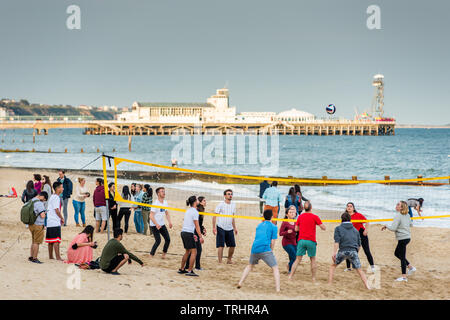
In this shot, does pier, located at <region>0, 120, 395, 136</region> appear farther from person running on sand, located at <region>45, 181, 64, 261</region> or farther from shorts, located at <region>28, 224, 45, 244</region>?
shorts, located at <region>28, 224, 45, 244</region>

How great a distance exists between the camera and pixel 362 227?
30.1 feet

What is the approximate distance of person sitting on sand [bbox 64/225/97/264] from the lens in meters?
8.63

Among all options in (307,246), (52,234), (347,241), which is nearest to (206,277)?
(307,246)

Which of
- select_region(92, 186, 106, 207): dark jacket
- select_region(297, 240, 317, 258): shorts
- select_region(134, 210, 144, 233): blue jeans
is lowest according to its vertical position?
select_region(134, 210, 144, 233): blue jeans

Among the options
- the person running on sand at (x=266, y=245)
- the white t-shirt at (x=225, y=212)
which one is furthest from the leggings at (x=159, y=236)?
the person running on sand at (x=266, y=245)

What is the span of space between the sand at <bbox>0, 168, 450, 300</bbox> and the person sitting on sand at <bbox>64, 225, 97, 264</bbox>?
0.68 ft

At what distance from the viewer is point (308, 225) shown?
8438 mm

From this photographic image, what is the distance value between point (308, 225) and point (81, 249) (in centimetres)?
424

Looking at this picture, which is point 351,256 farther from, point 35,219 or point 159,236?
point 35,219

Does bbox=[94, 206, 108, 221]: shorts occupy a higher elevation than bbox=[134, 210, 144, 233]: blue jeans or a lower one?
higher

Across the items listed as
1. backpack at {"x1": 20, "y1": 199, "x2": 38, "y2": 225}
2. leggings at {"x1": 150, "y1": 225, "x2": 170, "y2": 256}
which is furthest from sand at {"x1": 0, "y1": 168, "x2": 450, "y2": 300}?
backpack at {"x1": 20, "y1": 199, "x2": 38, "y2": 225}

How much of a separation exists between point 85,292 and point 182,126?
149635 mm

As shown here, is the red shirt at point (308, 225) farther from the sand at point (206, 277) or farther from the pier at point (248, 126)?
the pier at point (248, 126)

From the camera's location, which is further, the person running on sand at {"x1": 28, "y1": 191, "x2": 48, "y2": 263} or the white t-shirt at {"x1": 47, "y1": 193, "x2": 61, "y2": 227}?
the white t-shirt at {"x1": 47, "y1": 193, "x2": 61, "y2": 227}
